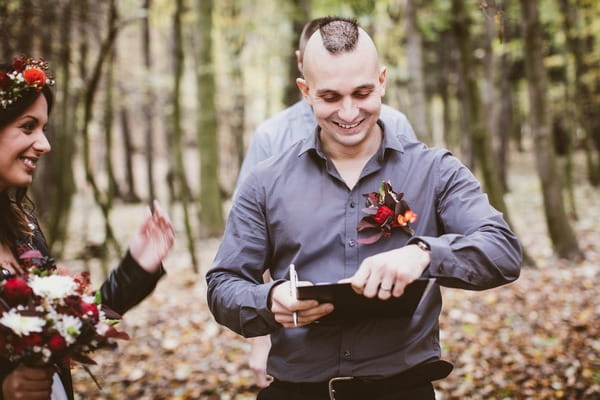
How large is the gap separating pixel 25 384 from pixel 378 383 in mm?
1371

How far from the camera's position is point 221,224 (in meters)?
16.1

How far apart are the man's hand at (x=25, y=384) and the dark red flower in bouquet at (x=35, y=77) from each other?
1210 mm

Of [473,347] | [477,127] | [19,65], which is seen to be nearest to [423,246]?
[19,65]

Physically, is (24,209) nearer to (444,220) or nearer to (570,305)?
(444,220)

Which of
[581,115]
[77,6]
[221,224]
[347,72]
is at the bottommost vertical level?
[221,224]

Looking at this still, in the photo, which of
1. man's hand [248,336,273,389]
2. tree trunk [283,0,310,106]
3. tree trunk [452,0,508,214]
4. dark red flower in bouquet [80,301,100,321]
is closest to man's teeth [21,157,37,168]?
dark red flower in bouquet [80,301,100,321]

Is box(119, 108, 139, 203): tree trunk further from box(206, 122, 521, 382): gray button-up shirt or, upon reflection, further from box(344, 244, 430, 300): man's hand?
box(344, 244, 430, 300): man's hand

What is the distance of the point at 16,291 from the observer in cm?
230

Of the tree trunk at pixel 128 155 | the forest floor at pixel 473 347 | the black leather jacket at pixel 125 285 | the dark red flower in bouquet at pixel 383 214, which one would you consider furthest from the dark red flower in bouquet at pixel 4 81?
the tree trunk at pixel 128 155

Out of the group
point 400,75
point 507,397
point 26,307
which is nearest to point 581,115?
point 400,75

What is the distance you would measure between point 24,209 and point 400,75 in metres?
18.8

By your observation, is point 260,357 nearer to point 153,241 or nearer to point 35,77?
point 153,241

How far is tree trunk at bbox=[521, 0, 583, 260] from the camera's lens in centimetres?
927

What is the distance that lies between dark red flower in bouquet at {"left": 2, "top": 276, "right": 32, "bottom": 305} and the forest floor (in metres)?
4.16
